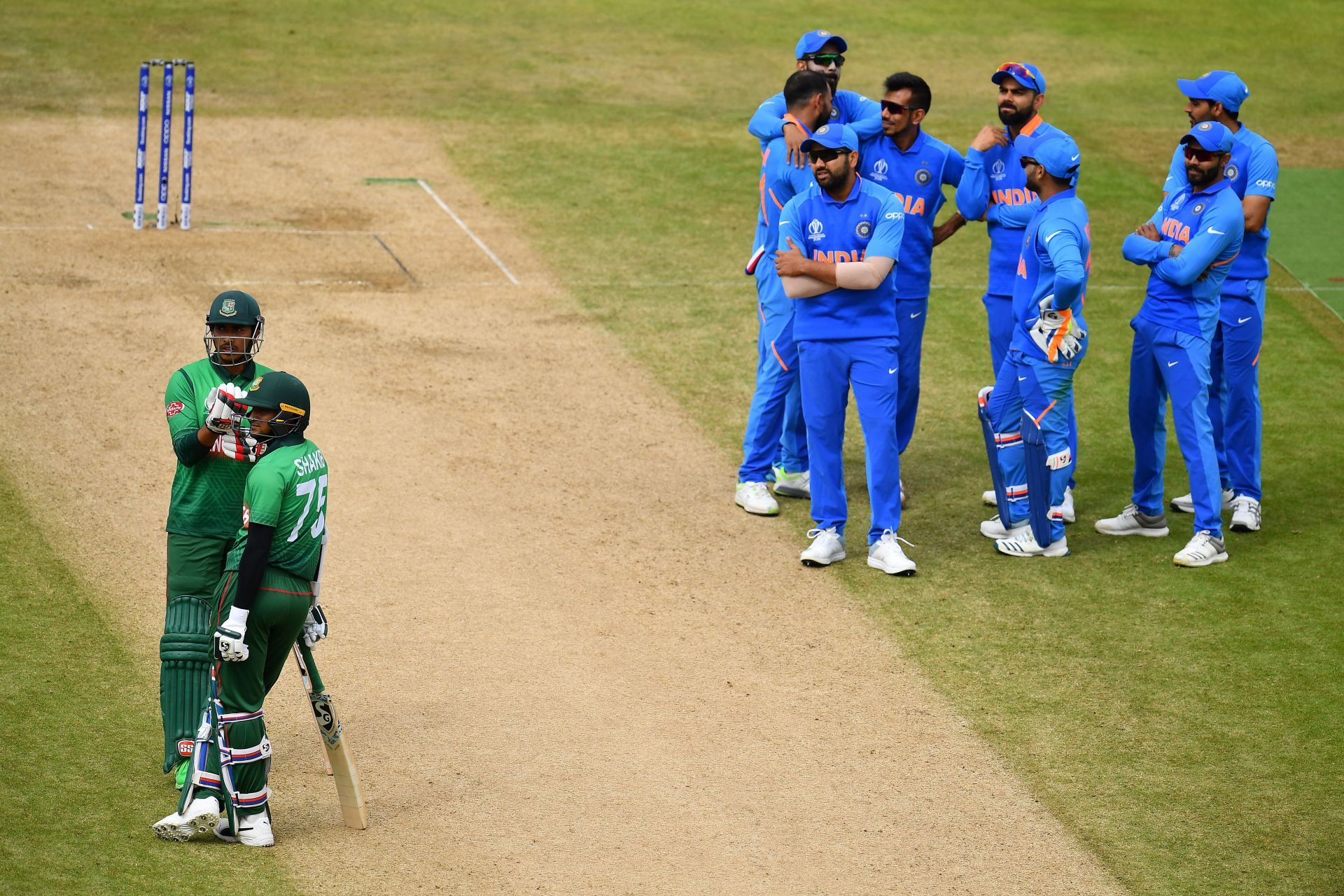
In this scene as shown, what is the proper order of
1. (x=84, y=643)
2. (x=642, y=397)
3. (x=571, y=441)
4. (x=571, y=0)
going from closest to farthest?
(x=84, y=643) < (x=571, y=441) < (x=642, y=397) < (x=571, y=0)

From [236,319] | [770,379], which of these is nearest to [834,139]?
[770,379]

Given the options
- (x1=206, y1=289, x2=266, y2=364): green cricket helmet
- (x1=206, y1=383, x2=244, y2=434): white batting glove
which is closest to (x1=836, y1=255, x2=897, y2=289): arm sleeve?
(x1=206, y1=289, x2=266, y2=364): green cricket helmet

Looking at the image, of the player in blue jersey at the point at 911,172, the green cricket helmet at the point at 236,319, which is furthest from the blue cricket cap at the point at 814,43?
the green cricket helmet at the point at 236,319

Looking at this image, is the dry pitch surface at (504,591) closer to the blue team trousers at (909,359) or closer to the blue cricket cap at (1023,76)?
the blue team trousers at (909,359)

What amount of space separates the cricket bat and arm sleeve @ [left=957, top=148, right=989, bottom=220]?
5.29 meters

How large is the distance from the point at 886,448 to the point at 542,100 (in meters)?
11.2

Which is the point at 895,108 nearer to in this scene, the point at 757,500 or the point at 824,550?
the point at 757,500

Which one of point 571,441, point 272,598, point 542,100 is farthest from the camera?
point 542,100

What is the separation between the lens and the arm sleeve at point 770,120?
1016cm

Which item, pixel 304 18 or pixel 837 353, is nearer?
pixel 837 353

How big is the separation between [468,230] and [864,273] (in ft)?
22.7

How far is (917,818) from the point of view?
7012 millimetres

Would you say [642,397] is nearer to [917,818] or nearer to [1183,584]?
[1183,584]

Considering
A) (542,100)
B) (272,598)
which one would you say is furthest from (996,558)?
(542,100)
